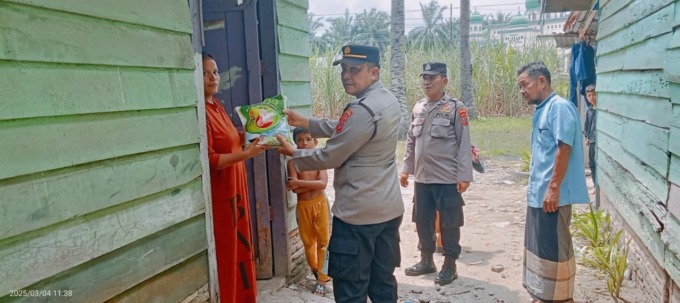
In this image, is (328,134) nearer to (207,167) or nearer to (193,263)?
(207,167)

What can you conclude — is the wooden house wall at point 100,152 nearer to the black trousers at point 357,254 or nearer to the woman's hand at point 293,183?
the black trousers at point 357,254

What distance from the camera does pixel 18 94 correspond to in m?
1.71

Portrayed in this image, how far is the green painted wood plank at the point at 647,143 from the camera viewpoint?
343 cm

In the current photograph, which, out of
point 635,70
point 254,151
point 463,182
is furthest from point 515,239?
point 254,151

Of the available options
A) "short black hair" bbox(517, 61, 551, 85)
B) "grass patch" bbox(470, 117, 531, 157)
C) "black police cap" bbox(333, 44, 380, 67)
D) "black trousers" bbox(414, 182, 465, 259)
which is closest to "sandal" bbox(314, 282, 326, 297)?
"black trousers" bbox(414, 182, 465, 259)

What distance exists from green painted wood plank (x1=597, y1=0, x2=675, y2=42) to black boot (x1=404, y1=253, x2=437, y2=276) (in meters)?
2.54

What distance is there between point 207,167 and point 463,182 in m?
2.59

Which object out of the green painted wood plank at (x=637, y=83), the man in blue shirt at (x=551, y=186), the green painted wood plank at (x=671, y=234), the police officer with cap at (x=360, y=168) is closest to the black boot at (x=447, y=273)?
the man in blue shirt at (x=551, y=186)

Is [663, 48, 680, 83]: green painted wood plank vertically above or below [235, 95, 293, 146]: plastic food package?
above

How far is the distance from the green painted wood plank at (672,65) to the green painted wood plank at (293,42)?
8.66 feet

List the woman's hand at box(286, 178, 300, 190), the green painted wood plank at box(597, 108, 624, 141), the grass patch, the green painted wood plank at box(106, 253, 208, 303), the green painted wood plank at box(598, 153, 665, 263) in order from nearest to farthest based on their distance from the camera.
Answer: the green painted wood plank at box(106, 253, 208, 303) < the green painted wood plank at box(598, 153, 665, 263) < the woman's hand at box(286, 178, 300, 190) < the green painted wood plank at box(597, 108, 624, 141) < the grass patch

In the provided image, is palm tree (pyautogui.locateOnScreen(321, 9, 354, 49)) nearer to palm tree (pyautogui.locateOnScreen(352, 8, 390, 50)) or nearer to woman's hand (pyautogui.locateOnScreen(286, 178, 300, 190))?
palm tree (pyautogui.locateOnScreen(352, 8, 390, 50))

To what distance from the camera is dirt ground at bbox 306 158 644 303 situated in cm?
443

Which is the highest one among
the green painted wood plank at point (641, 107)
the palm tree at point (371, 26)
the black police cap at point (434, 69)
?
the palm tree at point (371, 26)
